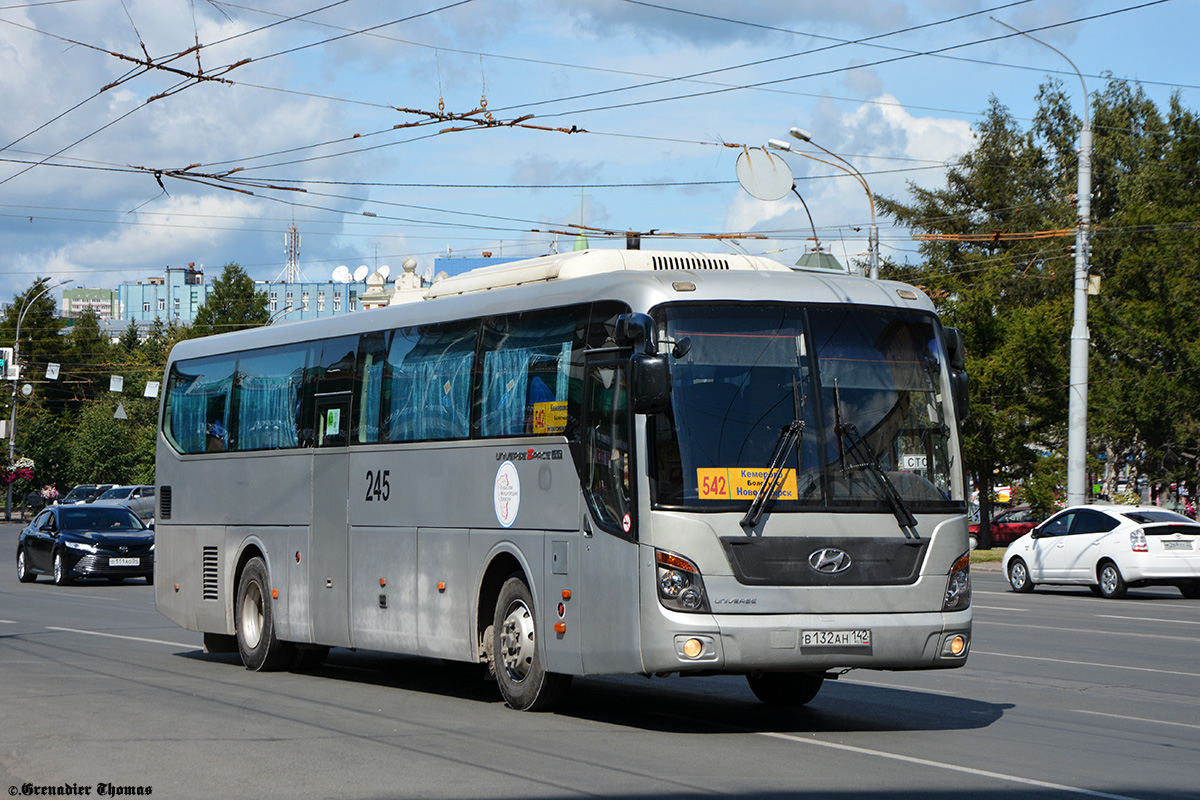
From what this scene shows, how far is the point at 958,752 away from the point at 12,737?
18.7ft

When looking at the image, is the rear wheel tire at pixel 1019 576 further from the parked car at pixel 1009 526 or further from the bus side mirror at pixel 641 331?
the parked car at pixel 1009 526

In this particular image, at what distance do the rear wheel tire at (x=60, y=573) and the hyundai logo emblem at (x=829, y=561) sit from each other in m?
22.5

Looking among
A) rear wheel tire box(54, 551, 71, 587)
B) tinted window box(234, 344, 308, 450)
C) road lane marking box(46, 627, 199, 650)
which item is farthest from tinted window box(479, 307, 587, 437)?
rear wheel tire box(54, 551, 71, 587)

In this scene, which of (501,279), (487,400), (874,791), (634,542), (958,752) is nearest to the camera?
(874,791)

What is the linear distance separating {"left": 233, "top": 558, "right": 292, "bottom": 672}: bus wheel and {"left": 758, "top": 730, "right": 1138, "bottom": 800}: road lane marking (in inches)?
239

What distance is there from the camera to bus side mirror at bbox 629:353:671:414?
9391mm

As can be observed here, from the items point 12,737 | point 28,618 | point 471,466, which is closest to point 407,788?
point 12,737

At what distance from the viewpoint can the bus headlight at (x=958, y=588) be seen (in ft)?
33.1

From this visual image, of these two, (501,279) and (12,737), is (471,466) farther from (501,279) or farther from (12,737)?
(12,737)

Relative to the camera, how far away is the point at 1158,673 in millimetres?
13914

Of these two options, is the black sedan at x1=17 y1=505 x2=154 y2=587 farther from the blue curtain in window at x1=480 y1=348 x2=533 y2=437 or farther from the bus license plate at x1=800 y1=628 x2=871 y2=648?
the bus license plate at x1=800 y1=628 x2=871 y2=648

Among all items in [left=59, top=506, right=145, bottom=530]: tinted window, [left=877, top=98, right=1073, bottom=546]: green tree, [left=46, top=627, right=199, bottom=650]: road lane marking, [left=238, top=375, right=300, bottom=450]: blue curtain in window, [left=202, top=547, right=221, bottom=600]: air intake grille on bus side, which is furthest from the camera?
[left=877, top=98, right=1073, bottom=546]: green tree

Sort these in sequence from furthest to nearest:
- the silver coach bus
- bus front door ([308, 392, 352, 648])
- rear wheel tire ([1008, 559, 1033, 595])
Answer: rear wheel tire ([1008, 559, 1033, 595]), bus front door ([308, 392, 352, 648]), the silver coach bus

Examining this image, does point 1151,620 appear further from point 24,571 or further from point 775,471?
point 24,571
